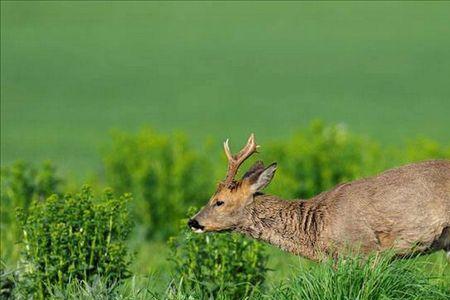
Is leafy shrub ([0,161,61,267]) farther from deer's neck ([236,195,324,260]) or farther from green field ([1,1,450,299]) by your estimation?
green field ([1,1,450,299])

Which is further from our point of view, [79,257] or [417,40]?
[417,40]

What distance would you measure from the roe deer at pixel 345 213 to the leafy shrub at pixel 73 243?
0.58 metres

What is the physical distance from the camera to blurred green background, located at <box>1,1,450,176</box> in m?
29.7

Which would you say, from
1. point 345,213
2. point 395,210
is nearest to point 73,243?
point 345,213

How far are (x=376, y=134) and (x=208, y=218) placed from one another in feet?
58.0

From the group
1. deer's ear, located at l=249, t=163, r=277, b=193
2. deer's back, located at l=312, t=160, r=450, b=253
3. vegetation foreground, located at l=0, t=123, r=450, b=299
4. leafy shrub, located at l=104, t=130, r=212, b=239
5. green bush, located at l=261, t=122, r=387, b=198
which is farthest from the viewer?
leafy shrub, located at l=104, t=130, r=212, b=239

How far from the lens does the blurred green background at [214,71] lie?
97.5ft

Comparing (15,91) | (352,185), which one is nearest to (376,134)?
(15,91)

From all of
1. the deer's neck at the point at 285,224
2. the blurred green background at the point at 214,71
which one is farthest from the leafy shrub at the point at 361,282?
the blurred green background at the point at 214,71

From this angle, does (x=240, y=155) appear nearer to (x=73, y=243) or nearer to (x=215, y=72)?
(x=73, y=243)

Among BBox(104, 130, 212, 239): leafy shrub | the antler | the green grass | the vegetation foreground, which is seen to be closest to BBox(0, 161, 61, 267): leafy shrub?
the vegetation foreground

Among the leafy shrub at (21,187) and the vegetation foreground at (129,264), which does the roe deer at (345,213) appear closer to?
the vegetation foreground at (129,264)

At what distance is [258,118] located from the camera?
101 ft

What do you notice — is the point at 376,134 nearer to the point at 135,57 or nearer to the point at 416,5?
the point at 135,57
